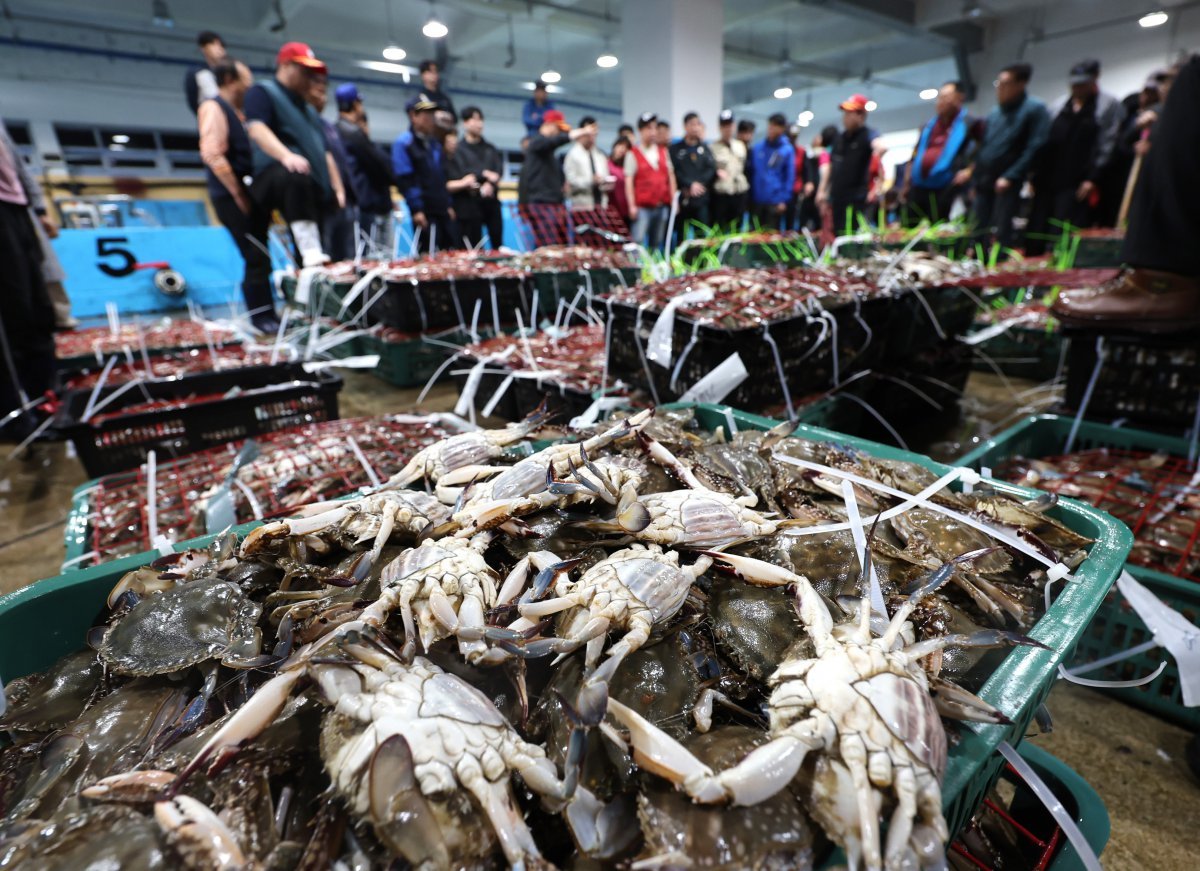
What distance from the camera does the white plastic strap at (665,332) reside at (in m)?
2.31

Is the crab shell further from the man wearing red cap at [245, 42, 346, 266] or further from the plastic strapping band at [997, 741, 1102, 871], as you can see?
the man wearing red cap at [245, 42, 346, 266]

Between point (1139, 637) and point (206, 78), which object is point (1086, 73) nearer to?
point (1139, 637)

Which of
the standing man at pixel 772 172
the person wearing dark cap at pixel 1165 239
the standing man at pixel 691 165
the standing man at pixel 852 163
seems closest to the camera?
the person wearing dark cap at pixel 1165 239

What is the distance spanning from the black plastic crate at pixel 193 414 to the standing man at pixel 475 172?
410 cm

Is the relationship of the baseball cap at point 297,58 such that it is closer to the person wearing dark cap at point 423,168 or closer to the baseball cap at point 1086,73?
the person wearing dark cap at point 423,168

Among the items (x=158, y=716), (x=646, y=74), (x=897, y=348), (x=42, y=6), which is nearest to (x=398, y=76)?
(x=42, y=6)

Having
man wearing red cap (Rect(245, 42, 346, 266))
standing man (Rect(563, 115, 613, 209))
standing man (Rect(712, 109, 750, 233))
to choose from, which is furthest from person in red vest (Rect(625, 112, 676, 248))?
man wearing red cap (Rect(245, 42, 346, 266))

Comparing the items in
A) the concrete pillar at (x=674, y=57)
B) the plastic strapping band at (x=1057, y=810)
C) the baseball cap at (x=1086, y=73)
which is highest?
the concrete pillar at (x=674, y=57)

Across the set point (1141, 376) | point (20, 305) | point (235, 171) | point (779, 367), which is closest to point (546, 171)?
point (235, 171)

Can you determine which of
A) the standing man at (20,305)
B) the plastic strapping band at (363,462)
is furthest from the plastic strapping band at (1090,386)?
the standing man at (20,305)

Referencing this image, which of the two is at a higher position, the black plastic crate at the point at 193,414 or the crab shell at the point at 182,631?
the crab shell at the point at 182,631

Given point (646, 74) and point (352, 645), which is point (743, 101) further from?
point (352, 645)

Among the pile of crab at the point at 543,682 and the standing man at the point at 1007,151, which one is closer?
the pile of crab at the point at 543,682

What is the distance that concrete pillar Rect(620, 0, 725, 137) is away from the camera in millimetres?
9883
